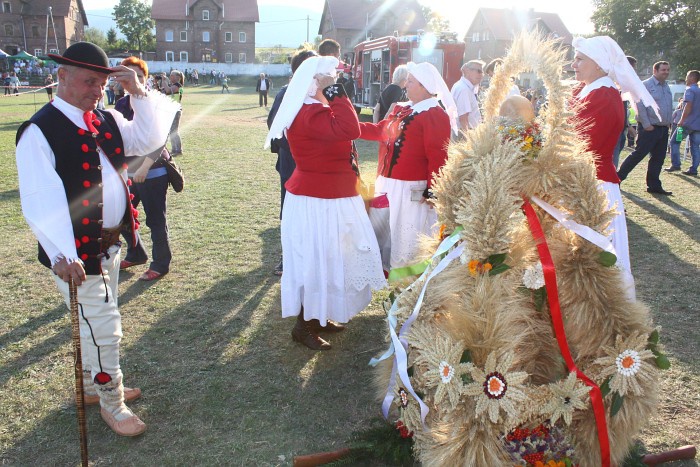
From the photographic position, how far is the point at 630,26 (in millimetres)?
45344

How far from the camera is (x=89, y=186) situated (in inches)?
111

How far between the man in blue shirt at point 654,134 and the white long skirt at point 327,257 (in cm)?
650

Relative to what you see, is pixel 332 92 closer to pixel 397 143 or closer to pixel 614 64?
pixel 397 143

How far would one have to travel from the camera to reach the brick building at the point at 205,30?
65.1 m

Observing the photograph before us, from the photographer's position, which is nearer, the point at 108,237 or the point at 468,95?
the point at 108,237

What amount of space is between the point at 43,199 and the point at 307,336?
6.88 feet

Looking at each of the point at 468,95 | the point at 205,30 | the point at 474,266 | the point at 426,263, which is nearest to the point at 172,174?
the point at 426,263

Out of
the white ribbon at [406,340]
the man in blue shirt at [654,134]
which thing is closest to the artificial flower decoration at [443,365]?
the white ribbon at [406,340]

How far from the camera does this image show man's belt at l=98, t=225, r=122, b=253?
2.95 m

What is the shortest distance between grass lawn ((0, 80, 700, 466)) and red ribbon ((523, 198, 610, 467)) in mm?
810

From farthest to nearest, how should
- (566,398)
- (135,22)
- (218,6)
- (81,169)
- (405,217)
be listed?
(135,22)
(218,6)
(405,217)
(81,169)
(566,398)

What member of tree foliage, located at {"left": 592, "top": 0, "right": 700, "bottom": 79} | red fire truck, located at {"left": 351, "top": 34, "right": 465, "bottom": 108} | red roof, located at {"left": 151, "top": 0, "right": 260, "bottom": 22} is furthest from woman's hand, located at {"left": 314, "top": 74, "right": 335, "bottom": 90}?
red roof, located at {"left": 151, "top": 0, "right": 260, "bottom": 22}

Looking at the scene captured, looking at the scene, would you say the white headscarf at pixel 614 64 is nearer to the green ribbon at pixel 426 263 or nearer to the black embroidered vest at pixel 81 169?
the green ribbon at pixel 426 263

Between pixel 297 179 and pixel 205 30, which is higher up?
pixel 205 30
